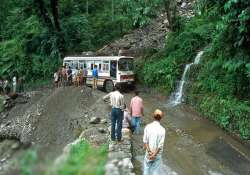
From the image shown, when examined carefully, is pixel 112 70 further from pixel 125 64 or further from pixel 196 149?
pixel 196 149

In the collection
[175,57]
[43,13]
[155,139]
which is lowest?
[155,139]

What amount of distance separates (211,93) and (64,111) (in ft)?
28.8

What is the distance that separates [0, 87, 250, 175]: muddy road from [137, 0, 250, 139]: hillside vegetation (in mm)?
712

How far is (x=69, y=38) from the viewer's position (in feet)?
124

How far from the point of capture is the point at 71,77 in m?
29.8

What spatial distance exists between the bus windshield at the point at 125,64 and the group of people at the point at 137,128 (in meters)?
10.8

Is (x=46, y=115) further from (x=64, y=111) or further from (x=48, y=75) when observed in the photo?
(x=48, y=75)

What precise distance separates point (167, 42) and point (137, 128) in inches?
599

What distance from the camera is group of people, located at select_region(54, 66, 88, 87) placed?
28.6m


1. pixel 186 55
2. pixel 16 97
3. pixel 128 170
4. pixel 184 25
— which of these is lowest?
pixel 16 97

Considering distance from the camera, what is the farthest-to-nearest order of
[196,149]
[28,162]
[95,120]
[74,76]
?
[74,76] → [95,120] → [196,149] → [28,162]

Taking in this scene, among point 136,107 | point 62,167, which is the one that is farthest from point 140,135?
point 62,167

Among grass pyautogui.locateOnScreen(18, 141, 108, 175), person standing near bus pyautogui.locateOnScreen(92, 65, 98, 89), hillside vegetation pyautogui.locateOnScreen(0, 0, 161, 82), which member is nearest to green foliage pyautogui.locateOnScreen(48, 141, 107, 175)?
grass pyautogui.locateOnScreen(18, 141, 108, 175)

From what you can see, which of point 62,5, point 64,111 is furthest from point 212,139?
point 62,5
